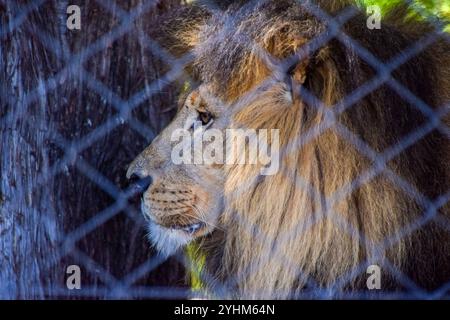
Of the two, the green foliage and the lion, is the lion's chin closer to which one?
the lion

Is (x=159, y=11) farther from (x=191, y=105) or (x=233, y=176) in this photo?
(x=233, y=176)

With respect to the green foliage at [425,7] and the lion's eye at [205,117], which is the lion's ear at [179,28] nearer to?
the lion's eye at [205,117]

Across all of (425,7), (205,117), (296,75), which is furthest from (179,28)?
(425,7)

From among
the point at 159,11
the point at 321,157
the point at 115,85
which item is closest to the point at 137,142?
the point at 115,85

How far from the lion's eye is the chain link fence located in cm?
19

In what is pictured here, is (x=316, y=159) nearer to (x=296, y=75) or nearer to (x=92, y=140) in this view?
(x=296, y=75)

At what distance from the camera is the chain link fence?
2234 mm

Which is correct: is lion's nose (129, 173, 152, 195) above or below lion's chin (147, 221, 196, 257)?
above

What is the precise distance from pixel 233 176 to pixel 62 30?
0.49 meters

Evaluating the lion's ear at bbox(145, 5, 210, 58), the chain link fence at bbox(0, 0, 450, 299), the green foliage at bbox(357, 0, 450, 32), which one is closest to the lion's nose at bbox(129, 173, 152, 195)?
the chain link fence at bbox(0, 0, 450, 299)

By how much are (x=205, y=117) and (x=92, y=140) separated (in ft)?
0.97

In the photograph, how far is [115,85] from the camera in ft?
7.90

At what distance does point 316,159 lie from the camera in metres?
2.17

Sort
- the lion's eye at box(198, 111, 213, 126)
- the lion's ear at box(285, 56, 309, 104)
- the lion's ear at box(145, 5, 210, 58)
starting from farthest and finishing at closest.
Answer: the lion's ear at box(145, 5, 210, 58) < the lion's eye at box(198, 111, 213, 126) < the lion's ear at box(285, 56, 309, 104)
